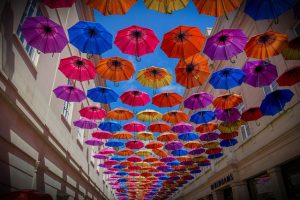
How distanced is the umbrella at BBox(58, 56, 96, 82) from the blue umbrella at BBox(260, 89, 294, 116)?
685 cm

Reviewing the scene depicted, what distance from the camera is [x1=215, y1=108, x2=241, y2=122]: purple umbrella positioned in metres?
11.3

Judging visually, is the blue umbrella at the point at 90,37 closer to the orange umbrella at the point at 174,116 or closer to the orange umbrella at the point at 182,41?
the orange umbrella at the point at 182,41

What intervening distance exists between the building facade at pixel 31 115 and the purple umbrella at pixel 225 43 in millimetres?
5930

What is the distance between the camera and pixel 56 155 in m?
10.5

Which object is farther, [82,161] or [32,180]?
[82,161]

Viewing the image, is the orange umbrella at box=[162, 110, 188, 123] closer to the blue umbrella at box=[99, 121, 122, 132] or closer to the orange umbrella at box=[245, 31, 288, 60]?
the blue umbrella at box=[99, 121, 122, 132]

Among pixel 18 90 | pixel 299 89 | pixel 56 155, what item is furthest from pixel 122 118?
pixel 299 89

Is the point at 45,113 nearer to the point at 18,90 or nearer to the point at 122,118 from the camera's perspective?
the point at 18,90

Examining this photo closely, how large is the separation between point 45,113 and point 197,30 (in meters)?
6.37

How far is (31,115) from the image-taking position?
783cm

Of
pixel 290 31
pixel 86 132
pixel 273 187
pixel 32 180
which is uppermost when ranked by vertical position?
pixel 290 31

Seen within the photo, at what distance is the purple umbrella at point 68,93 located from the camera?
31.0 ft

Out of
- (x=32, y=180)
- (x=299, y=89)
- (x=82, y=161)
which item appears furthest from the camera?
(x=82, y=161)

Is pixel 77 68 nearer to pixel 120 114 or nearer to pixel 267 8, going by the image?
pixel 120 114
